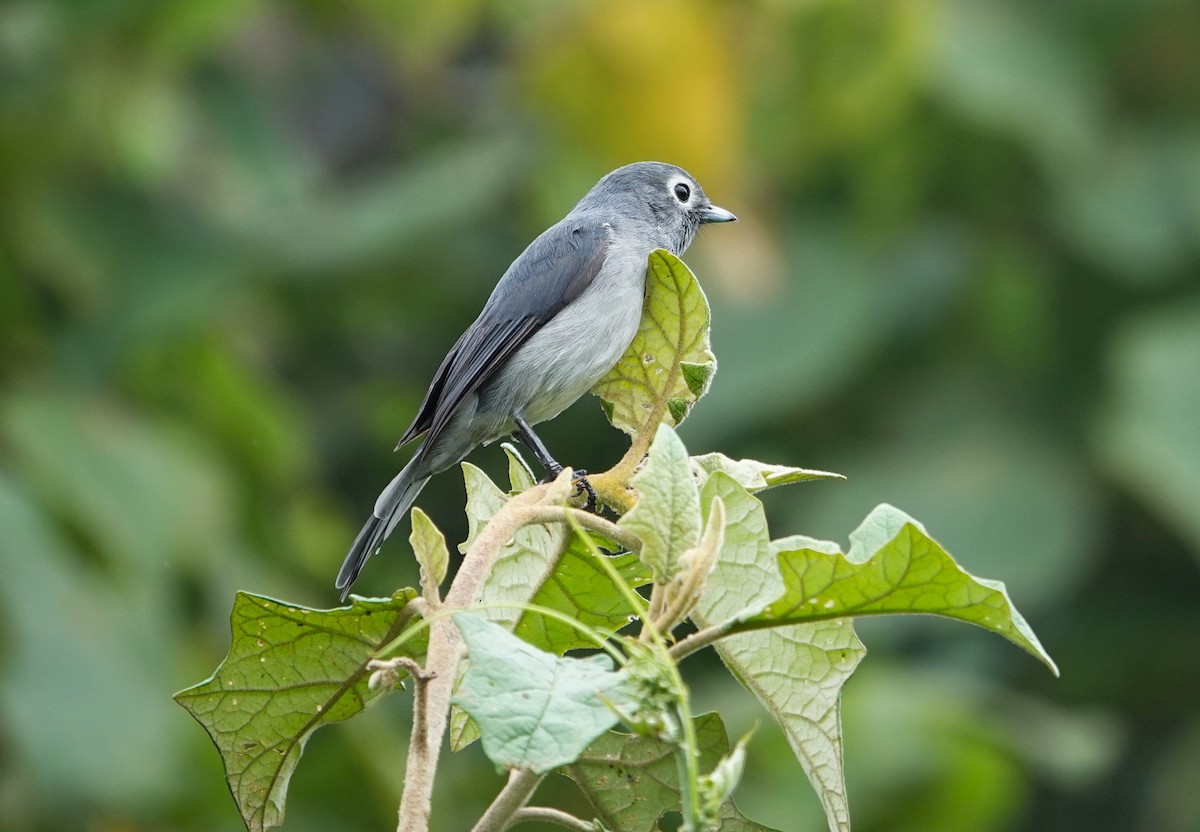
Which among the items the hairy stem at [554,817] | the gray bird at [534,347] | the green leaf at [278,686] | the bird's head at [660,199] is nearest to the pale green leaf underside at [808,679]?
the hairy stem at [554,817]

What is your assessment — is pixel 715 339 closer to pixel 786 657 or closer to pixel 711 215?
pixel 711 215

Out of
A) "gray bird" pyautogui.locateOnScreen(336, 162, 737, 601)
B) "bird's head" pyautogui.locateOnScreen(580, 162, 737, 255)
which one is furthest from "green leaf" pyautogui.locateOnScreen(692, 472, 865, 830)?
"bird's head" pyautogui.locateOnScreen(580, 162, 737, 255)

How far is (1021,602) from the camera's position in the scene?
24.3ft

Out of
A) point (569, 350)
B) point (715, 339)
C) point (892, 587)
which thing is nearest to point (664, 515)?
point (892, 587)

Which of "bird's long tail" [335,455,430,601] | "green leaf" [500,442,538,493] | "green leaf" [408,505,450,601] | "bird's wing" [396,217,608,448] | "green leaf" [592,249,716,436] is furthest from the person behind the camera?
"bird's wing" [396,217,608,448]

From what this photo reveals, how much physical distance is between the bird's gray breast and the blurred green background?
207 cm

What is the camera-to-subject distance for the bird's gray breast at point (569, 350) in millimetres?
3725

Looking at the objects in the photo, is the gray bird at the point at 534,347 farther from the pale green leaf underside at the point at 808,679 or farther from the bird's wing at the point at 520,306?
the pale green leaf underside at the point at 808,679

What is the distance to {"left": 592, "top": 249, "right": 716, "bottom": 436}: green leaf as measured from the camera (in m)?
2.08

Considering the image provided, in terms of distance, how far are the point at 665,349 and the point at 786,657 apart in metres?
0.54

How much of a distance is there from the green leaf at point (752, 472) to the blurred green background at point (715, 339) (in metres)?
3.76

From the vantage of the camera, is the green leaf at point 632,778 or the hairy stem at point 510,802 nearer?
the hairy stem at point 510,802

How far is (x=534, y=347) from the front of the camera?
3.87 metres

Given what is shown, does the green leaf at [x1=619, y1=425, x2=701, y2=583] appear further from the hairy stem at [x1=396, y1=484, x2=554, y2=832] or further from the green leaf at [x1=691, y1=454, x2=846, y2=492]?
the green leaf at [x1=691, y1=454, x2=846, y2=492]
